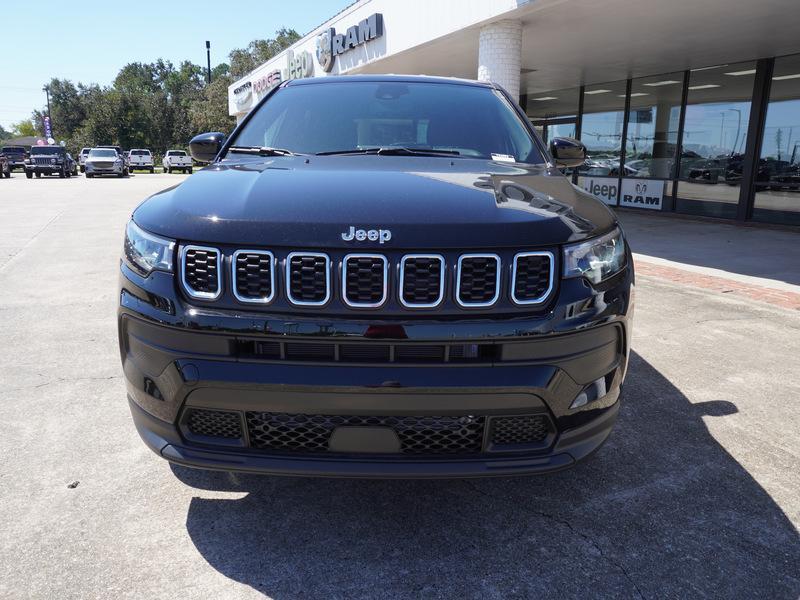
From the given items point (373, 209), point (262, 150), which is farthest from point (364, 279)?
point (262, 150)

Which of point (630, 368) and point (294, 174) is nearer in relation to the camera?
point (294, 174)

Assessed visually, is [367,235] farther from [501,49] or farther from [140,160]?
[140,160]

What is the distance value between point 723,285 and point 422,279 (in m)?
6.04

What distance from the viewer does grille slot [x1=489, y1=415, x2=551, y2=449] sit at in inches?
74.7

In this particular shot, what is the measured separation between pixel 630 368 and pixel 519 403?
99.9 inches

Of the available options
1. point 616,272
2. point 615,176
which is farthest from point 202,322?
point 615,176

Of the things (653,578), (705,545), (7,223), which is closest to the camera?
(653,578)

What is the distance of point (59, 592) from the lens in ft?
6.29

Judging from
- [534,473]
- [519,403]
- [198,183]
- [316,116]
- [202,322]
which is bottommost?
[534,473]

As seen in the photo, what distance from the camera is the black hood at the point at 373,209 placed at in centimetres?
186

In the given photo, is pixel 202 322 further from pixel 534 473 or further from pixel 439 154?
pixel 439 154

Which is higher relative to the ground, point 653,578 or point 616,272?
point 616,272

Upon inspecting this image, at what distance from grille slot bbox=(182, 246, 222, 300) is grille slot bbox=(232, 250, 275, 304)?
0.19ft

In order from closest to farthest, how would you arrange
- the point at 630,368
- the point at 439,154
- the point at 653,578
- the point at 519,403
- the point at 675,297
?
1. the point at 519,403
2. the point at 653,578
3. the point at 439,154
4. the point at 630,368
5. the point at 675,297
